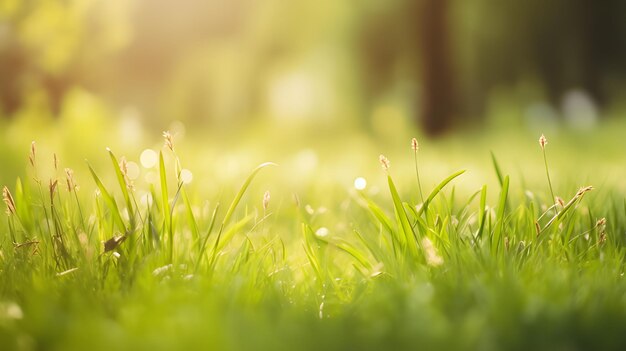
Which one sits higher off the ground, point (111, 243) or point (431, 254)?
point (111, 243)

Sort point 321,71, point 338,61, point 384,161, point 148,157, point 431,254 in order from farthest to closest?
point 321,71 < point 338,61 < point 148,157 < point 384,161 < point 431,254

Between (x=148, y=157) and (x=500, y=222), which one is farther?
(x=148, y=157)

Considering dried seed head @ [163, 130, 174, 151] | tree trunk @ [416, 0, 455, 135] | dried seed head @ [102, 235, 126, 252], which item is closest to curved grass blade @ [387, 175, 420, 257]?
dried seed head @ [163, 130, 174, 151]

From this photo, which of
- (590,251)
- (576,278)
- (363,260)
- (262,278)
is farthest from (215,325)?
(590,251)

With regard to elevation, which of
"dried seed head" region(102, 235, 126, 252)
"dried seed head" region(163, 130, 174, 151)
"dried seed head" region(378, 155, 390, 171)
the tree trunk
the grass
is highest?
the tree trunk

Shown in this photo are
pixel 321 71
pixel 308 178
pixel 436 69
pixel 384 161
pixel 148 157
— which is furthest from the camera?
pixel 321 71

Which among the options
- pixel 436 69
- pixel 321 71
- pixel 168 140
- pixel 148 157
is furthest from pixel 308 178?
pixel 321 71

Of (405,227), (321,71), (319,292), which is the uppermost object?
(321,71)

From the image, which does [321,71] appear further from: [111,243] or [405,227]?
[111,243]

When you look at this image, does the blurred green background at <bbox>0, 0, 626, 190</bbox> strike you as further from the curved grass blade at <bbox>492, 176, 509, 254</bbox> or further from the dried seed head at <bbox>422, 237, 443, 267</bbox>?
the dried seed head at <bbox>422, 237, 443, 267</bbox>
